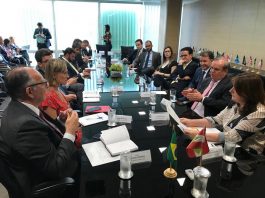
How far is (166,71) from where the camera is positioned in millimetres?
4770

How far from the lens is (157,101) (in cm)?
266

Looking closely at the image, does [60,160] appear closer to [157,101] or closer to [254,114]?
[254,114]

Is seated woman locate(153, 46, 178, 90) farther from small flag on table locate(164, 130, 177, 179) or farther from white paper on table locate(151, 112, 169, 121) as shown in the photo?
small flag on table locate(164, 130, 177, 179)

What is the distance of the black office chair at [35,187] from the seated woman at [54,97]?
1.47ft

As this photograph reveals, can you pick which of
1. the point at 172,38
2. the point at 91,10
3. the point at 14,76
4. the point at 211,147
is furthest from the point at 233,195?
the point at 91,10

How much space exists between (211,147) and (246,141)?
0.34 meters

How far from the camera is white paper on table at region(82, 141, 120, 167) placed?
1355mm

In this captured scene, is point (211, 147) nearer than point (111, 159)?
No

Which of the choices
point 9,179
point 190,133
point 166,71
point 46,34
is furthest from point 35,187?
point 46,34

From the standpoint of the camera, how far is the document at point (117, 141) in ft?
4.84

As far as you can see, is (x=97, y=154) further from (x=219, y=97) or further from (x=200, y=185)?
(x=219, y=97)

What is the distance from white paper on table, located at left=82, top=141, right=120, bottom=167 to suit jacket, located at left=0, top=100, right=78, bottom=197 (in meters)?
0.19

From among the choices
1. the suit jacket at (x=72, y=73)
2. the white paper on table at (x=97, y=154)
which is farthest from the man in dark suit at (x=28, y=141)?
the suit jacket at (x=72, y=73)

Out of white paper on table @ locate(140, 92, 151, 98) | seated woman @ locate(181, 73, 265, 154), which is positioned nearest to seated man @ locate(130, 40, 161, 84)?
white paper on table @ locate(140, 92, 151, 98)
